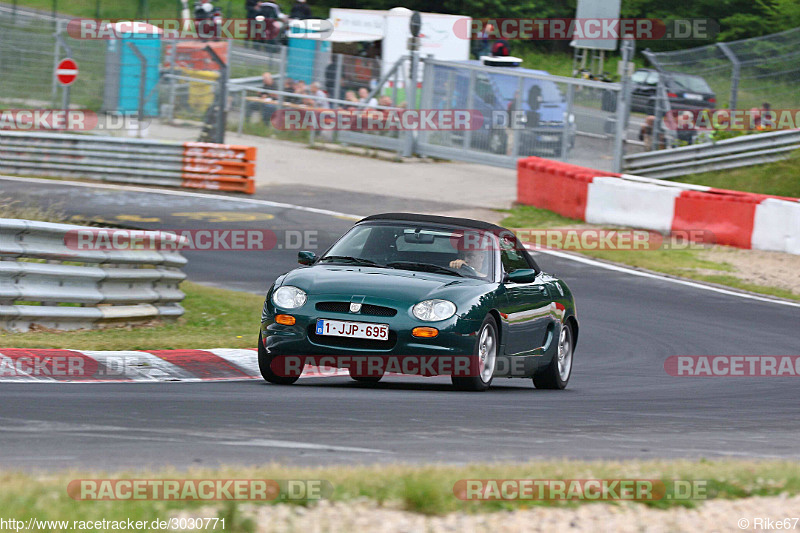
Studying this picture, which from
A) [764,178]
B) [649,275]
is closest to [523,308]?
[649,275]

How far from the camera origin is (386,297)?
8.50m

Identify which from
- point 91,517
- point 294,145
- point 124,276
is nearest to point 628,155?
point 294,145

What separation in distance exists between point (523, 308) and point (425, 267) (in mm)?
924

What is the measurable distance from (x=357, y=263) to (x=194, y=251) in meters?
8.45

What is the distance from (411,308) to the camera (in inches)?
334

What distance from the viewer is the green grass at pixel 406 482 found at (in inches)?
166

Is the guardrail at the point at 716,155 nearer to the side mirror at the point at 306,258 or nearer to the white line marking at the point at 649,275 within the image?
the white line marking at the point at 649,275

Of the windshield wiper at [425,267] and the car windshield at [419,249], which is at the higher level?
the car windshield at [419,249]

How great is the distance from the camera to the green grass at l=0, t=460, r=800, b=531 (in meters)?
4.21

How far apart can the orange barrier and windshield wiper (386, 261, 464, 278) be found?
47.5 ft

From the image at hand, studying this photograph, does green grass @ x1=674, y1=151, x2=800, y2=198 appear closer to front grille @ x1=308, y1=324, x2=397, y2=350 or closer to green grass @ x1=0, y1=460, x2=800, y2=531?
front grille @ x1=308, y1=324, x2=397, y2=350

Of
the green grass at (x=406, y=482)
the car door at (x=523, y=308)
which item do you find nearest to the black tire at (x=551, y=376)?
the car door at (x=523, y=308)

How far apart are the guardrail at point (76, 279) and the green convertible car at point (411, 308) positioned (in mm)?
2281

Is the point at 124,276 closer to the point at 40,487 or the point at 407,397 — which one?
the point at 407,397
